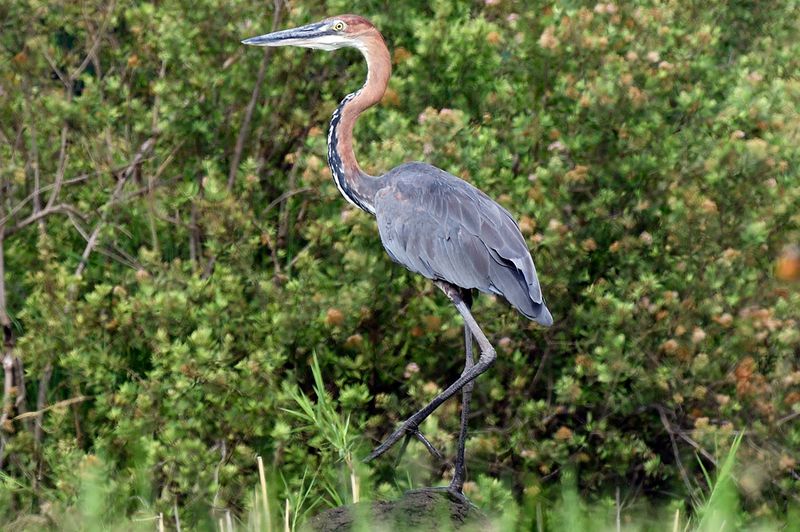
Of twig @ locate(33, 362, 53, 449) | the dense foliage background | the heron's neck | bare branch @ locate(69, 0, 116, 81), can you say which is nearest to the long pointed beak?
the heron's neck

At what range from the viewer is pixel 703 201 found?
255 inches

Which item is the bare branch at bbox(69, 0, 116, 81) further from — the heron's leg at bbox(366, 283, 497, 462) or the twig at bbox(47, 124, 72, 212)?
the heron's leg at bbox(366, 283, 497, 462)

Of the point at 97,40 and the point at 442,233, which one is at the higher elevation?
the point at 97,40

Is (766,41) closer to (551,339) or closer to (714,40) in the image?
(714,40)

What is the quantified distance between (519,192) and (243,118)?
5.45 ft

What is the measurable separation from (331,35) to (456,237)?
1.18 m

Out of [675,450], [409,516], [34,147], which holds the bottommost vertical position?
[675,450]

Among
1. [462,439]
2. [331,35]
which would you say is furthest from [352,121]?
[462,439]

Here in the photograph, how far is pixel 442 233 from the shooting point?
17.9 feet

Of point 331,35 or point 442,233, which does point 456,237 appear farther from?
point 331,35

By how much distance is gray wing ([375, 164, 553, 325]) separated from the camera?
209 inches

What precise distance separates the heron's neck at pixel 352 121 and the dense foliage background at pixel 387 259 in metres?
0.39

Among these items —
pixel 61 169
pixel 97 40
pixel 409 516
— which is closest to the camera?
pixel 409 516

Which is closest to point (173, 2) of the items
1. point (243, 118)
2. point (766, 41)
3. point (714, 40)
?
point (243, 118)
